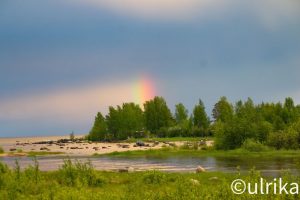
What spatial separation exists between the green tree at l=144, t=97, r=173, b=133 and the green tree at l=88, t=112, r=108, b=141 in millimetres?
15514

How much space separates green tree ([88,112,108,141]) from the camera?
6403 inches

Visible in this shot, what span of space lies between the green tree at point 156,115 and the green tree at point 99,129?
1551 cm

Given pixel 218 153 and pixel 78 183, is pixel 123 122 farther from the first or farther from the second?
pixel 78 183

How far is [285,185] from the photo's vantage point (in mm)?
12352

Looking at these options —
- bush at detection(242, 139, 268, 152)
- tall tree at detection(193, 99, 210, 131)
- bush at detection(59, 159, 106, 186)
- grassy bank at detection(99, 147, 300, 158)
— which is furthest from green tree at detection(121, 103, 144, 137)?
bush at detection(59, 159, 106, 186)

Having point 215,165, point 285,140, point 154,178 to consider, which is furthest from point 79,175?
point 285,140

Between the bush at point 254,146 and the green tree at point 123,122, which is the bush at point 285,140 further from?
the green tree at point 123,122

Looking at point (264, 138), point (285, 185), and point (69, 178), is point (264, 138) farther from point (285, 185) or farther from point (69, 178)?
point (285, 185)

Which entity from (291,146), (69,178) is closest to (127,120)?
(291,146)

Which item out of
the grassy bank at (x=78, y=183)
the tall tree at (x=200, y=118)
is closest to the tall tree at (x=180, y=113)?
the tall tree at (x=200, y=118)

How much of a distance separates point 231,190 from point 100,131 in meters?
152

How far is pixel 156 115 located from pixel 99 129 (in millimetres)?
21293

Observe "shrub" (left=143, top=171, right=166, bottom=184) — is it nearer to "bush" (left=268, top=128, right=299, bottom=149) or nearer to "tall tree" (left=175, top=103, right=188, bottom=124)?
"bush" (left=268, top=128, right=299, bottom=149)

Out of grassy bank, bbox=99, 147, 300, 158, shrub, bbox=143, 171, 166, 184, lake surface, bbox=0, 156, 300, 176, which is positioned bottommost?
lake surface, bbox=0, 156, 300, 176
